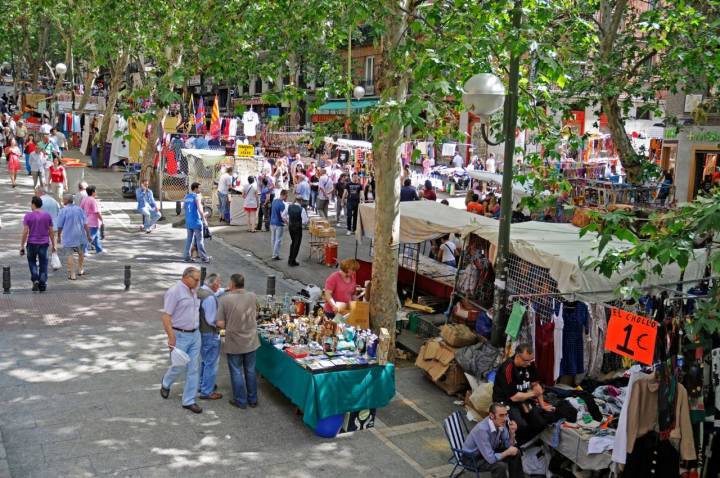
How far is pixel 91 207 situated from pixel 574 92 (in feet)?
35.5

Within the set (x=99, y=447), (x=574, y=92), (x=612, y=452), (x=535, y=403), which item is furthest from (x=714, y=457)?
(x=574, y=92)

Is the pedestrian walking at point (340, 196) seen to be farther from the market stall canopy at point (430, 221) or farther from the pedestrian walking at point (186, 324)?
the pedestrian walking at point (186, 324)

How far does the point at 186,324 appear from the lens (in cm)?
905

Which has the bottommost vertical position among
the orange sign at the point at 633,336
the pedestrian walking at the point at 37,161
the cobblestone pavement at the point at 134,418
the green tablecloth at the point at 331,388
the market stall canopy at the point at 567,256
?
the cobblestone pavement at the point at 134,418

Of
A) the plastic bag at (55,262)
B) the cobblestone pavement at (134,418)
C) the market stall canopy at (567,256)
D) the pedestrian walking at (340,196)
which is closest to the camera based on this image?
the cobblestone pavement at (134,418)

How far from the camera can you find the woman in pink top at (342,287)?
11594 mm

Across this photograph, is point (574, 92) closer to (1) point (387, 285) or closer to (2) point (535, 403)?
(1) point (387, 285)

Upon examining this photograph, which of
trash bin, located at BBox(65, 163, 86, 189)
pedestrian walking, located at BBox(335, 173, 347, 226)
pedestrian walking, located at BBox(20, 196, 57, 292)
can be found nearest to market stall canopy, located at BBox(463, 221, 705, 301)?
pedestrian walking, located at BBox(20, 196, 57, 292)

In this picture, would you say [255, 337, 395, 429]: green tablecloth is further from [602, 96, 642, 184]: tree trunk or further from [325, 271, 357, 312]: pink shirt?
[602, 96, 642, 184]: tree trunk

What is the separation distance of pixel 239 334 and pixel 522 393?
3436 millimetres

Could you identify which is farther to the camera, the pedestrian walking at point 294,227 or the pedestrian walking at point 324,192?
the pedestrian walking at point 324,192

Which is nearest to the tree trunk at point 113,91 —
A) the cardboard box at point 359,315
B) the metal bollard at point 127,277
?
the metal bollard at point 127,277

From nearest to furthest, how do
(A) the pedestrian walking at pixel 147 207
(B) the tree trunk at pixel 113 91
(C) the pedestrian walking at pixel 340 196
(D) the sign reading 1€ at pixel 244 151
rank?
(A) the pedestrian walking at pixel 147 207 < (C) the pedestrian walking at pixel 340 196 < (D) the sign reading 1€ at pixel 244 151 < (B) the tree trunk at pixel 113 91

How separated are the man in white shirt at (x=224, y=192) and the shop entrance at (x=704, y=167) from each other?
15.2 m
